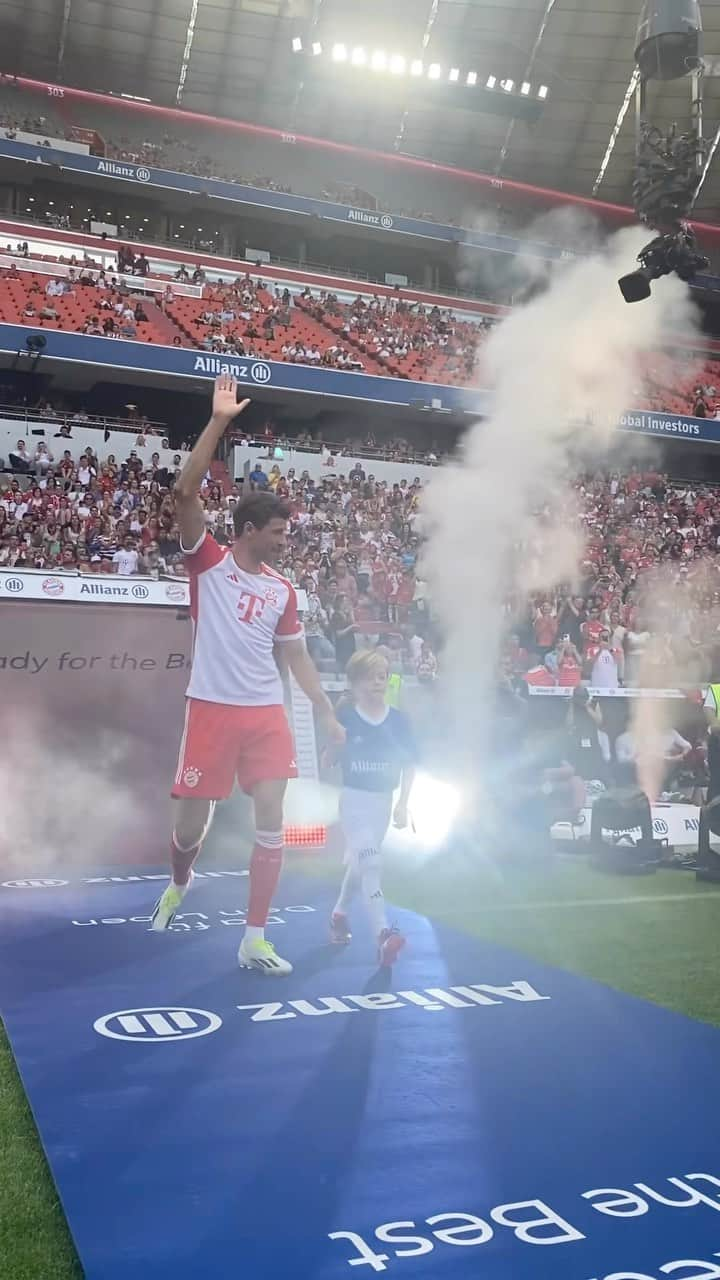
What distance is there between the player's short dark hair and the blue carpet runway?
7.28 ft

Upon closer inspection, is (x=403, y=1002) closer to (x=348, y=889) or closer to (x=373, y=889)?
(x=373, y=889)

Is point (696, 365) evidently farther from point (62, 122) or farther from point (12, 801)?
point (12, 801)

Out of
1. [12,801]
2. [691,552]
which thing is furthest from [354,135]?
[12,801]

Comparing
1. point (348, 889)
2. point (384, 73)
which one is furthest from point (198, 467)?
point (384, 73)

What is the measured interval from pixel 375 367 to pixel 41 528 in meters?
15.1

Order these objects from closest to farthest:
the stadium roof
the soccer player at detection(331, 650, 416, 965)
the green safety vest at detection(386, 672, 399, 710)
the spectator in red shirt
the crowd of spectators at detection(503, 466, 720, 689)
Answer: the soccer player at detection(331, 650, 416, 965), the green safety vest at detection(386, 672, 399, 710), the crowd of spectators at detection(503, 466, 720, 689), the spectator in red shirt, the stadium roof

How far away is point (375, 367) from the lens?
3116 centimetres

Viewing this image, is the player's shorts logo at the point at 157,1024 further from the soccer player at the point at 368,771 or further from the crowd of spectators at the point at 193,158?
the crowd of spectators at the point at 193,158

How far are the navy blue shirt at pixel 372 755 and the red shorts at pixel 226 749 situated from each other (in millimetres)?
466

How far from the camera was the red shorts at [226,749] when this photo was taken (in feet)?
18.1

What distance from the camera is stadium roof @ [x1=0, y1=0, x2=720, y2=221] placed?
3541 cm

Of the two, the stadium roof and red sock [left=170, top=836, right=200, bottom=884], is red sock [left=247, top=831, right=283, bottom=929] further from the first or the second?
the stadium roof

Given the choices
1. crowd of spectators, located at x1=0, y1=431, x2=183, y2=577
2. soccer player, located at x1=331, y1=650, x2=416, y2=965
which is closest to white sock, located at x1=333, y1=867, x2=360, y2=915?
soccer player, located at x1=331, y1=650, x2=416, y2=965

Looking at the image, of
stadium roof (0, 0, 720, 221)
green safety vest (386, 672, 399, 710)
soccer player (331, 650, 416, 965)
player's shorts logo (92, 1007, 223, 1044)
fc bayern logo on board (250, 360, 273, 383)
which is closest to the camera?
player's shorts logo (92, 1007, 223, 1044)
